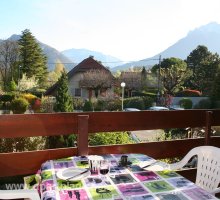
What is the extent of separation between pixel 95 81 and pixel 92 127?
86.7 ft

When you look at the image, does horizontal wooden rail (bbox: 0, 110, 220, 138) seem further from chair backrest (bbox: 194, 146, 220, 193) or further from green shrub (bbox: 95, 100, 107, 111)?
green shrub (bbox: 95, 100, 107, 111)

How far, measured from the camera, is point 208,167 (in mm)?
2080

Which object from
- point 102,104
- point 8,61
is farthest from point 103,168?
point 8,61

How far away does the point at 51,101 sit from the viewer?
20.5 metres

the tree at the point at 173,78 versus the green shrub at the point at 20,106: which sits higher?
the tree at the point at 173,78

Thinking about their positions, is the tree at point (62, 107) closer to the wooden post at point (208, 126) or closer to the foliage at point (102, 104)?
the wooden post at point (208, 126)

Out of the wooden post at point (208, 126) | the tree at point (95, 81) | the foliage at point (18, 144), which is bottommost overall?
the foliage at point (18, 144)

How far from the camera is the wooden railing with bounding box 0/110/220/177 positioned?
2207 millimetres

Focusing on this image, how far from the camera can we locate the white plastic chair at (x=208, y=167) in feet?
6.59

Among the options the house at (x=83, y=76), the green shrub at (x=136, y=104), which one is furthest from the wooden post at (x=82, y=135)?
the house at (x=83, y=76)

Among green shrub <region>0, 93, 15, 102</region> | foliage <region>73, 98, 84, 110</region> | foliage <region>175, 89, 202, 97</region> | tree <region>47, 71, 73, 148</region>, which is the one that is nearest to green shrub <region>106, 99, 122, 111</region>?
foliage <region>73, 98, 84, 110</region>

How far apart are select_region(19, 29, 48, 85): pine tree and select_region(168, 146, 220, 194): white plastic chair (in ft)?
110

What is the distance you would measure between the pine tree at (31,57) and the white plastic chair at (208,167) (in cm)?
3350

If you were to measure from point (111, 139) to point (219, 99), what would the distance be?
17.3m
